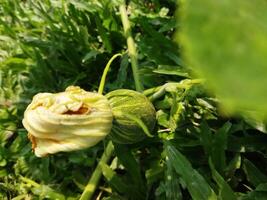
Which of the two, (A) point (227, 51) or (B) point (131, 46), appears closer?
(A) point (227, 51)

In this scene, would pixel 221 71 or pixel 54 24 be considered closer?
pixel 221 71

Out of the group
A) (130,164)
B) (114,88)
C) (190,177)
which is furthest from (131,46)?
(190,177)

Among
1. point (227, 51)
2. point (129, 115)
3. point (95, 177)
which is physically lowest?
point (95, 177)

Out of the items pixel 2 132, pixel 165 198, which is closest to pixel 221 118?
pixel 165 198

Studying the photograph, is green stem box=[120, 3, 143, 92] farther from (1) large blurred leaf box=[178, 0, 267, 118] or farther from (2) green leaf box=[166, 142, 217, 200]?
(1) large blurred leaf box=[178, 0, 267, 118]

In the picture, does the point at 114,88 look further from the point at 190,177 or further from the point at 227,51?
the point at 227,51

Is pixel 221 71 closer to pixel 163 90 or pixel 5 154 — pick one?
pixel 163 90

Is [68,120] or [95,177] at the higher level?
[68,120]
